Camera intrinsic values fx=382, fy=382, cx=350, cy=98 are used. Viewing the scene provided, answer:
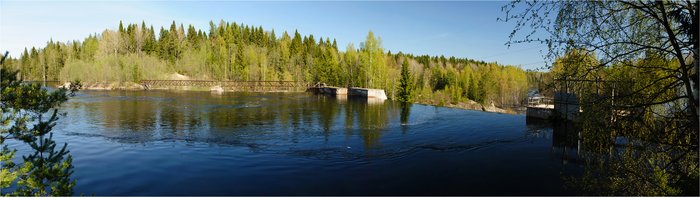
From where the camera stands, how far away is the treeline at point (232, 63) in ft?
334

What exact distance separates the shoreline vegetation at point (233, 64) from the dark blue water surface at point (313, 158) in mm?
57435

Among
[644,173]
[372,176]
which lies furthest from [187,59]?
[644,173]

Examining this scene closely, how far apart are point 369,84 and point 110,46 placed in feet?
304

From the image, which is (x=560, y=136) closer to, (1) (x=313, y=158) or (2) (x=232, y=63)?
(1) (x=313, y=158)

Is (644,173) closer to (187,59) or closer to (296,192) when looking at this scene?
(296,192)

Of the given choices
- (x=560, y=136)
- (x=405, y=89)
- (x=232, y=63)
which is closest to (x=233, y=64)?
(x=232, y=63)

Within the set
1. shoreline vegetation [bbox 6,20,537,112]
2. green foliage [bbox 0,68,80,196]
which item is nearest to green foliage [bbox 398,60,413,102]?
shoreline vegetation [bbox 6,20,537,112]

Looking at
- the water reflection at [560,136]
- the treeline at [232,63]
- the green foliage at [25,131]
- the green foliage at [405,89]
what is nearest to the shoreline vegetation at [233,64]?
the treeline at [232,63]

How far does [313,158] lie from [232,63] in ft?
330

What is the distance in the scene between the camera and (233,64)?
112188 millimetres

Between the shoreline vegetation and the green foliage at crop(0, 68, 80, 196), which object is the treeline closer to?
the shoreline vegetation

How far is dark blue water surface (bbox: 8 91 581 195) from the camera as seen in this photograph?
43.3 ft

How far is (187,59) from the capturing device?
116m

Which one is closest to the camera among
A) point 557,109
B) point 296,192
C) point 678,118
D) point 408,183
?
point 678,118
